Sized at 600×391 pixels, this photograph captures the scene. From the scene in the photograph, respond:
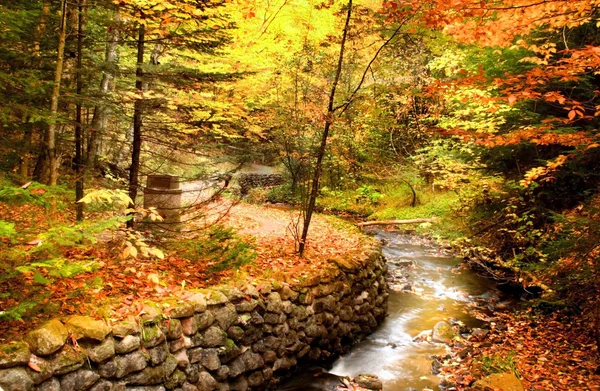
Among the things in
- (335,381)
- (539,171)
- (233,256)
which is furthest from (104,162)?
(539,171)

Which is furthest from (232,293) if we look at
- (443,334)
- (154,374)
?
(443,334)

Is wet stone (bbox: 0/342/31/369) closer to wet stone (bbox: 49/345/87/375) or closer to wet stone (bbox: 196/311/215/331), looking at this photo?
wet stone (bbox: 49/345/87/375)

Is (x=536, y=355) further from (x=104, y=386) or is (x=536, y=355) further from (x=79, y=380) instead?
(x=79, y=380)

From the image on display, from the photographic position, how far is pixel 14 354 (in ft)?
10.2

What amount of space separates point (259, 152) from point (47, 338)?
5.92 meters

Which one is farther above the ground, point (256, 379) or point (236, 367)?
point (236, 367)

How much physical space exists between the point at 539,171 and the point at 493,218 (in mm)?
3347

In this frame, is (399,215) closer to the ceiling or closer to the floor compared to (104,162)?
closer to the floor

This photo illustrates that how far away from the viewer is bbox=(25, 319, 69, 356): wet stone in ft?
10.7

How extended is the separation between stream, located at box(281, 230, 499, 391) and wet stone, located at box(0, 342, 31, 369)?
3908 millimetres

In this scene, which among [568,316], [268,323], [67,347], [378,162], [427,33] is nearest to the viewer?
[67,347]

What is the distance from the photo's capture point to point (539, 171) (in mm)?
7152

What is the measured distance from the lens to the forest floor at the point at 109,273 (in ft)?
11.6

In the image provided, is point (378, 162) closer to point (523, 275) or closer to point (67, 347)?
point (523, 275)
